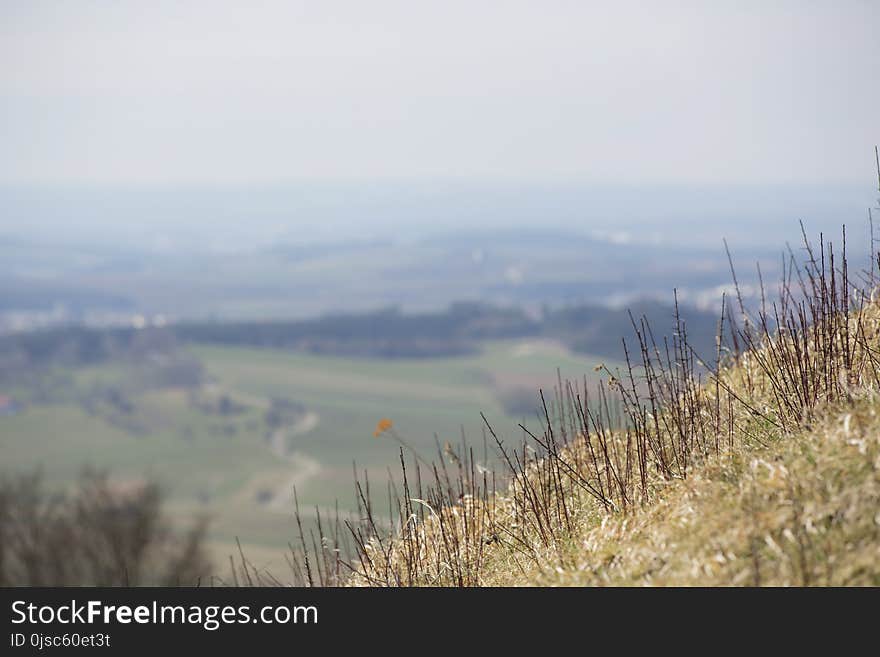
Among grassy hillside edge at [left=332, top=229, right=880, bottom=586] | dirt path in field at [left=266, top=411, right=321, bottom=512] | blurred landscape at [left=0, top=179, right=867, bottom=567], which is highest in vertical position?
grassy hillside edge at [left=332, top=229, right=880, bottom=586]

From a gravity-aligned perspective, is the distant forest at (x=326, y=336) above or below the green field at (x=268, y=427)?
above

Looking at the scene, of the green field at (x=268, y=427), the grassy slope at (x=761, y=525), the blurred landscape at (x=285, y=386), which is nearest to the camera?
the grassy slope at (x=761, y=525)

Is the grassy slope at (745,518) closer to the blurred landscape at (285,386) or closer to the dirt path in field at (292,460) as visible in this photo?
the blurred landscape at (285,386)

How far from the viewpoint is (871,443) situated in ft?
15.5

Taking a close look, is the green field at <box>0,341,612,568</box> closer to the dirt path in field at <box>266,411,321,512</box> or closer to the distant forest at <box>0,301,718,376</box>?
the dirt path in field at <box>266,411,321,512</box>

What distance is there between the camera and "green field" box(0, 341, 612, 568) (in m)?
101

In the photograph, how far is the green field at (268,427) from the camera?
10100 cm

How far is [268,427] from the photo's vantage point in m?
137

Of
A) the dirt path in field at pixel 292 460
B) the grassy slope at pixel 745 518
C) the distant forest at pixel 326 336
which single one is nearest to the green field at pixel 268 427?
the dirt path in field at pixel 292 460

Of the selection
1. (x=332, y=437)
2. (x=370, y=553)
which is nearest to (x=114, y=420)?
(x=332, y=437)

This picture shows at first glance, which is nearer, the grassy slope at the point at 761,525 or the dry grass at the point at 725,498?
the grassy slope at the point at 761,525

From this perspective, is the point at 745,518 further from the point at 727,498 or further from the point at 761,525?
the point at 727,498

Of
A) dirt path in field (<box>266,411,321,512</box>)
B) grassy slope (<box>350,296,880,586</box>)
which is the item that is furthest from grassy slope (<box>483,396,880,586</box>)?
dirt path in field (<box>266,411,321,512</box>)

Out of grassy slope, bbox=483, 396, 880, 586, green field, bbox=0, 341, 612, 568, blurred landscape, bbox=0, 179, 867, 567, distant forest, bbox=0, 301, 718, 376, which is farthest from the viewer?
distant forest, bbox=0, 301, 718, 376
